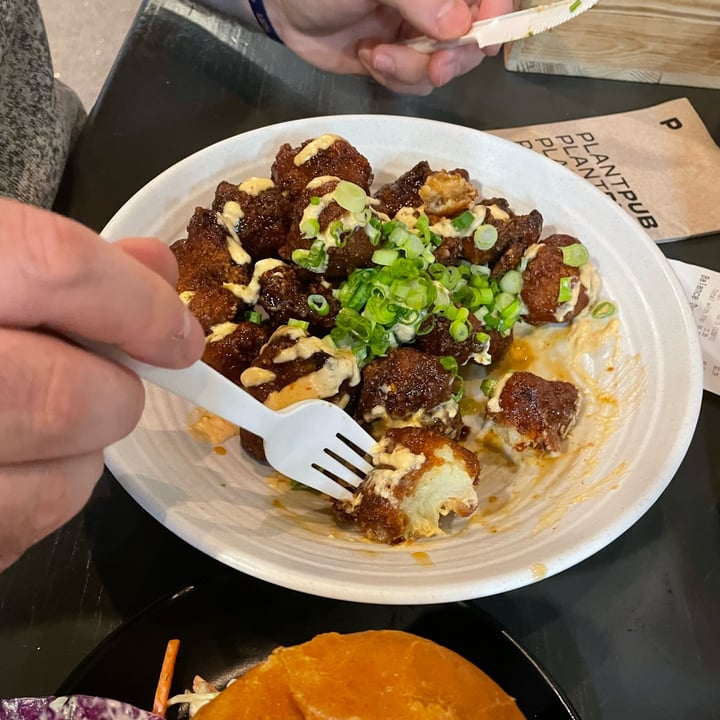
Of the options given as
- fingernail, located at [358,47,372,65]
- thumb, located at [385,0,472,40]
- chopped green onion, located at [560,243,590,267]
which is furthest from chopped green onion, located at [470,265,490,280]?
fingernail, located at [358,47,372,65]

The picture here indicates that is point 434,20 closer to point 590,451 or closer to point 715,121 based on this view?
point 590,451

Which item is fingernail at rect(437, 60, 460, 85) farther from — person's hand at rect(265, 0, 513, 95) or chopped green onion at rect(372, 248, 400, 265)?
chopped green onion at rect(372, 248, 400, 265)

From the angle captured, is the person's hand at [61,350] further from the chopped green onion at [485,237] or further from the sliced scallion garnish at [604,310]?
the sliced scallion garnish at [604,310]

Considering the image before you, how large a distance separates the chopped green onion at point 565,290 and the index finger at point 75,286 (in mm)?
896

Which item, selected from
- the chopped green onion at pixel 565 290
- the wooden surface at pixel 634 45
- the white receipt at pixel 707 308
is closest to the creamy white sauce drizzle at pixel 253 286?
the chopped green onion at pixel 565 290

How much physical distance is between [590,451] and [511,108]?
1.23 meters

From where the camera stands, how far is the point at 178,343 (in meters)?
0.70

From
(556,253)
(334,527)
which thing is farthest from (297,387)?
(556,253)

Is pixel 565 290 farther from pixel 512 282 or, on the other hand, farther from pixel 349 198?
pixel 349 198

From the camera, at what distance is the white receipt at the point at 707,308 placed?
1528mm

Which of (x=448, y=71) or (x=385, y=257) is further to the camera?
(x=448, y=71)

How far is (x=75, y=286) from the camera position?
23.9 inches

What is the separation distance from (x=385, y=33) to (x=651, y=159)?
2.64ft

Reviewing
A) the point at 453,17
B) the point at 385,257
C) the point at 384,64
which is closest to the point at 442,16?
the point at 453,17
